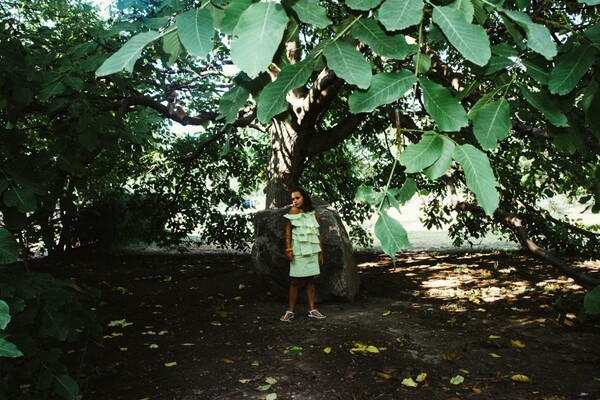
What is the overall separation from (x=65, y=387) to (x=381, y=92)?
7.03 feet

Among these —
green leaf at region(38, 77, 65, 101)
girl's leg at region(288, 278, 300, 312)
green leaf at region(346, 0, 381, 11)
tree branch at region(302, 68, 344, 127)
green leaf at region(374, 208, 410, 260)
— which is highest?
tree branch at region(302, 68, 344, 127)

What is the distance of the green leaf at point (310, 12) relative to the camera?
1.02 m

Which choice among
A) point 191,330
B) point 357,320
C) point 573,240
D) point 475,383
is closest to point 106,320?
point 191,330

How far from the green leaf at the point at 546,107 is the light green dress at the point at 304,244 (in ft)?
14.1

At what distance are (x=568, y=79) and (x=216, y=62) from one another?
768cm

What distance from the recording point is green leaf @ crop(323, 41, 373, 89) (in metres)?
1.02

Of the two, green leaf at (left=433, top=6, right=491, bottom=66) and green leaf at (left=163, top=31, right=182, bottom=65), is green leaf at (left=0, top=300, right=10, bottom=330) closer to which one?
green leaf at (left=163, top=31, right=182, bottom=65)

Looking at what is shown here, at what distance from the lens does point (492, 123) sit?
1.19 metres

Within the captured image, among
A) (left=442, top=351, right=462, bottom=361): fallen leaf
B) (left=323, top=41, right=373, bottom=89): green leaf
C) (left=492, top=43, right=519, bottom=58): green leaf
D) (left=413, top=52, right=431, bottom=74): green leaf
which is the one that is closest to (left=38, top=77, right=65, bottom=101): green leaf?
(left=323, top=41, right=373, bottom=89): green leaf

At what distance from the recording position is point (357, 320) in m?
5.18

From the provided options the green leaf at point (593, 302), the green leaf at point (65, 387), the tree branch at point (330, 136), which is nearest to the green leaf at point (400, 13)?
the green leaf at point (593, 302)

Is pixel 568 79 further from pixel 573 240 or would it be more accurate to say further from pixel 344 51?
pixel 573 240

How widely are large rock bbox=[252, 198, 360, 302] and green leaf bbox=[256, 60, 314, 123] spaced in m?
5.12

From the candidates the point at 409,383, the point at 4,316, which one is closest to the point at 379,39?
the point at 4,316
